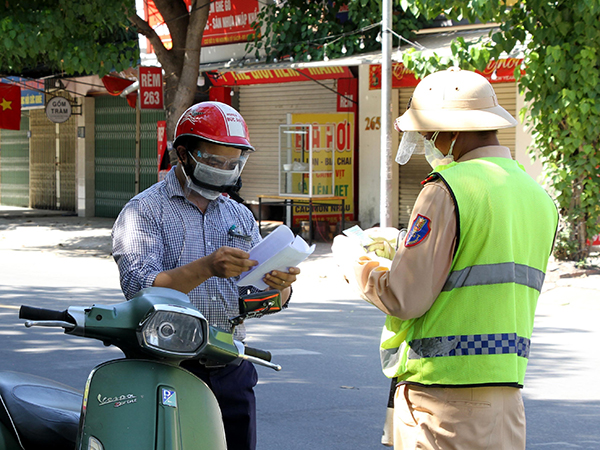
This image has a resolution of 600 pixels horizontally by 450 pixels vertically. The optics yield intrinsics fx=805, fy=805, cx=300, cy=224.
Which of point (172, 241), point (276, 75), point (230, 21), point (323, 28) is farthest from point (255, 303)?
point (230, 21)

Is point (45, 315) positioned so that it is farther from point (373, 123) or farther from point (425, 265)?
point (373, 123)

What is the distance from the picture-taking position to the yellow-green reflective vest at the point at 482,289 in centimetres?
234

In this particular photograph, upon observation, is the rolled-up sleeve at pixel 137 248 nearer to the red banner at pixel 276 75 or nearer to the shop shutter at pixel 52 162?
the red banner at pixel 276 75

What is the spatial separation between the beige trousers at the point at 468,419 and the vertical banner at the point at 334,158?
13.7m

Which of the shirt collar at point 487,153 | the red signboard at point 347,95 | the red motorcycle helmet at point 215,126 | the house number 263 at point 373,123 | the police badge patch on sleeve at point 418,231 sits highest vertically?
the red signboard at point 347,95

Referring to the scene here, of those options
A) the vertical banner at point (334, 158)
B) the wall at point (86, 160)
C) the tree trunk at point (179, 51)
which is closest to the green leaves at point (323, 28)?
the vertical banner at point (334, 158)

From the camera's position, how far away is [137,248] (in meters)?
2.76

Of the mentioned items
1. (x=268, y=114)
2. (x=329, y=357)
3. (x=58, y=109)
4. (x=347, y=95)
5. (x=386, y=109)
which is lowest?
(x=329, y=357)

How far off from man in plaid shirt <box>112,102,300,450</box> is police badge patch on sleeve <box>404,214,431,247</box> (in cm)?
62

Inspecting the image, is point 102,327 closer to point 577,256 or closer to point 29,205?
point 577,256

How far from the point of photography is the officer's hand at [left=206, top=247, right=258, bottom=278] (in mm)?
2613

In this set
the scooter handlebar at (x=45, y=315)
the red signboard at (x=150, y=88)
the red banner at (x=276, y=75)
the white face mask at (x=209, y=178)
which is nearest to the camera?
the scooter handlebar at (x=45, y=315)

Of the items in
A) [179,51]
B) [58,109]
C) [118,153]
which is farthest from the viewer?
[118,153]

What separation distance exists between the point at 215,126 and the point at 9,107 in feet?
66.3
